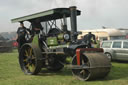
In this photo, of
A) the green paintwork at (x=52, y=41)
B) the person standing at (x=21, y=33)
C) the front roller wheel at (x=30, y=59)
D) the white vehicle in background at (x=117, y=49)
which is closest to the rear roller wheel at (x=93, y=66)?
the green paintwork at (x=52, y=41)

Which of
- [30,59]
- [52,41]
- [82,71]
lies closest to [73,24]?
[52,41]

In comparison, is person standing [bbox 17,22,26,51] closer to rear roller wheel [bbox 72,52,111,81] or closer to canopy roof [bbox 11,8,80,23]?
canopy roof [bbox 11,8,80,23]

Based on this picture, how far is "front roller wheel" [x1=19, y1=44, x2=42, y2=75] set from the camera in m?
7.16

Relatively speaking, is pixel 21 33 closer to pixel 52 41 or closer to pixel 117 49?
pixel 52 41

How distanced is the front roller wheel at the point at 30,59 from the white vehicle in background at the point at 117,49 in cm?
564

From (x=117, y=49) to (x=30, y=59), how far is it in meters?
5.99

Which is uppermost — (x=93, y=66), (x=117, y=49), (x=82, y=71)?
(x=93, y=66)

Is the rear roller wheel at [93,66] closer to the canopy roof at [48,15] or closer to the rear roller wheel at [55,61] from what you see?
the rear roller wheel at [55,61]

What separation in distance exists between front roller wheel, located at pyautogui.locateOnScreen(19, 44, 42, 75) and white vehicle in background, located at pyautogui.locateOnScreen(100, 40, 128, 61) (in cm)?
564

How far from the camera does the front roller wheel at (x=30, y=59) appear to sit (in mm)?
7160

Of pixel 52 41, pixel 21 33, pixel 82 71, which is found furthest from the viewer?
pixel 21 33

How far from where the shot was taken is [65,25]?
729 cm

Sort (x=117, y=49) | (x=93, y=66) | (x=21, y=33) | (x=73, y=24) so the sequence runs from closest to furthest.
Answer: (x=93, y=66) → (x=73, y=24) → (x=21, y=33) → (x=117, y=49)

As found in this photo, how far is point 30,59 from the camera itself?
Result: 766 cm
